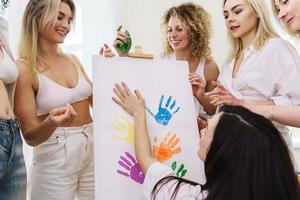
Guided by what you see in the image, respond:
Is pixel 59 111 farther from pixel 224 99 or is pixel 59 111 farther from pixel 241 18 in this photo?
pixel 241 18

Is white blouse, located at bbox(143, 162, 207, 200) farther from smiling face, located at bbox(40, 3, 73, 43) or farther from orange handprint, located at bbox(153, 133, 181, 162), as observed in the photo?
smiling face, located at bbox(40, 3, 73, 43)

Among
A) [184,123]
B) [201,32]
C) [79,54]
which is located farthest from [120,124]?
[79,54]

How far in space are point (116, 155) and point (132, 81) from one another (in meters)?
0.24

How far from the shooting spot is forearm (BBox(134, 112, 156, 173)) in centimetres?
99

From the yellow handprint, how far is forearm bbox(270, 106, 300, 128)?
1.43 ft

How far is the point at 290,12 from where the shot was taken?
1117 mm

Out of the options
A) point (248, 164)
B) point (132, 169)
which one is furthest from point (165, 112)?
point (248, 164)

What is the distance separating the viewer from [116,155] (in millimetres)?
1039

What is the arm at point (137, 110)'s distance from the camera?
1.04 m

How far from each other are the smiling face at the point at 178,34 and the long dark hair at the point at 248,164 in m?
0.81

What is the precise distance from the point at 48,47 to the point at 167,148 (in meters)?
0.56

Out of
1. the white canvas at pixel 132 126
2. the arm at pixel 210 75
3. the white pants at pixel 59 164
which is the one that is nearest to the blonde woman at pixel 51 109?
the white pants at pixel 59 164

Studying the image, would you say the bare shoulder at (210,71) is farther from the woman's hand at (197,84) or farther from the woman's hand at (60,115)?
the woman's hand at (60,115)

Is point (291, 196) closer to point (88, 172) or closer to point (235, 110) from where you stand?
point (235, 110)
